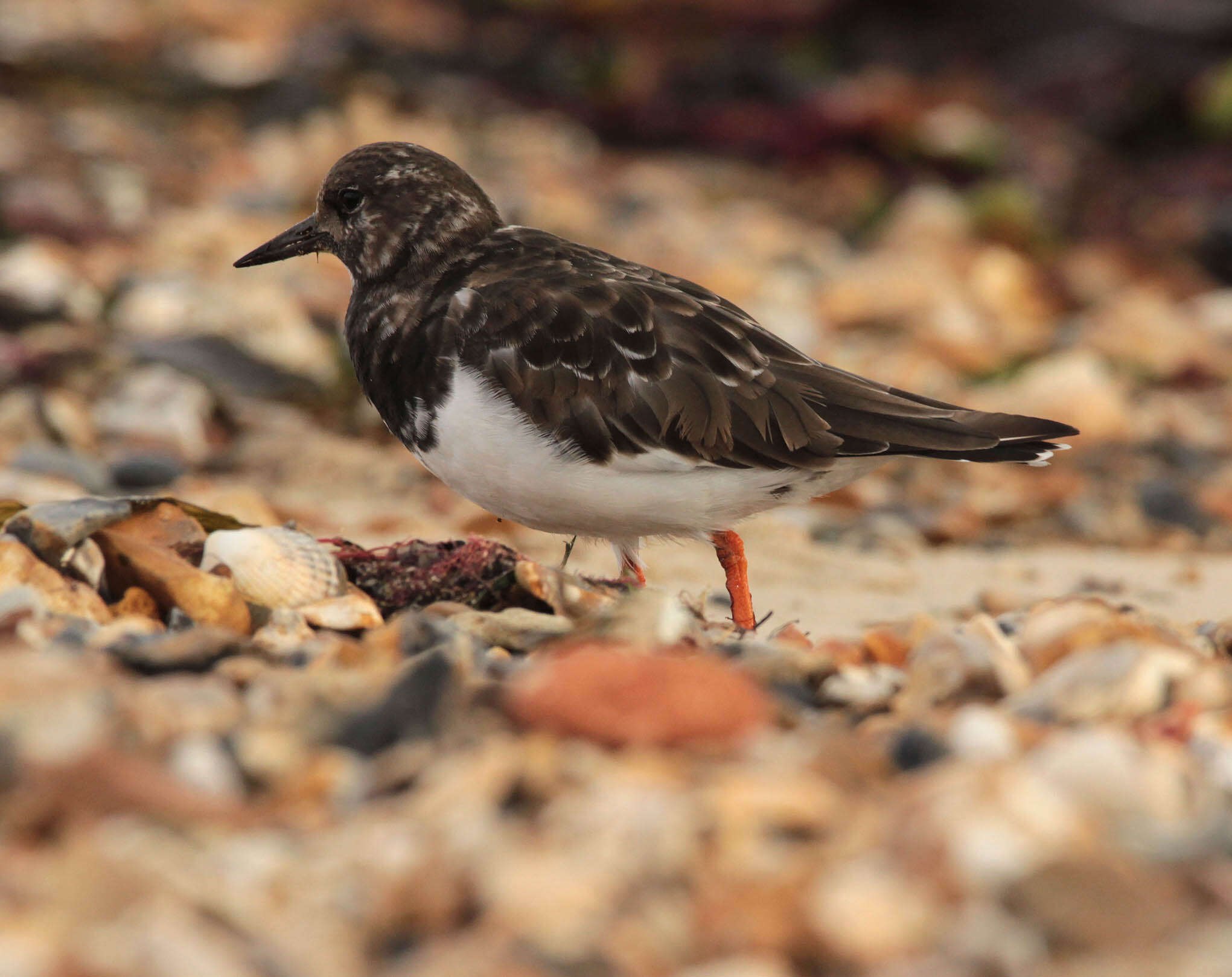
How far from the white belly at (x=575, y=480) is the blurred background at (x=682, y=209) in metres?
1.09

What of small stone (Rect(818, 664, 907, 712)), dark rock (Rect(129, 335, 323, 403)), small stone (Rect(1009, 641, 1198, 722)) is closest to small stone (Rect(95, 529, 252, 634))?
small stone (Rect(818, 664, 907, 712))

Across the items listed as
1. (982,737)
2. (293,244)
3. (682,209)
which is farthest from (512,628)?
(682,209)

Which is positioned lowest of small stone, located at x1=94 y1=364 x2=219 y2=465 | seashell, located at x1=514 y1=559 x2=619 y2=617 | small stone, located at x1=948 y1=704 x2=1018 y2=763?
small stone, located at x1=94 y1=364 x2=219 y2=465

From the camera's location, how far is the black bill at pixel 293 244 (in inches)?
154

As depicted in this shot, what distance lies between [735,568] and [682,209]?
5.40m

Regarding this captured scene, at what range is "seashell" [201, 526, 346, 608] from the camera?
3076mm

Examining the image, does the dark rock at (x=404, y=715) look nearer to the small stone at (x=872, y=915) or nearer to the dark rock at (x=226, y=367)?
the small stone at (x=872, y=915)

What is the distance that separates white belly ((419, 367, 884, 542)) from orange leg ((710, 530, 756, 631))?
13cm

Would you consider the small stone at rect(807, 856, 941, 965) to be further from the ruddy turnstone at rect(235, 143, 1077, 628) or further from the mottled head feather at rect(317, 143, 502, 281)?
the mottled head feather at rect(317, 143, 502, 281)

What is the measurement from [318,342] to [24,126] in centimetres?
340

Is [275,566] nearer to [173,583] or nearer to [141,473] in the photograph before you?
[173,583]

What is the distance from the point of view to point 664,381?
3.40m

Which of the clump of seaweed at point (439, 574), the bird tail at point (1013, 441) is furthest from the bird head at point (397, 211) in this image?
the bird tail at point (1013, 441)

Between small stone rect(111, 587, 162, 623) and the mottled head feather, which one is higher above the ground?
the mottled head feather
